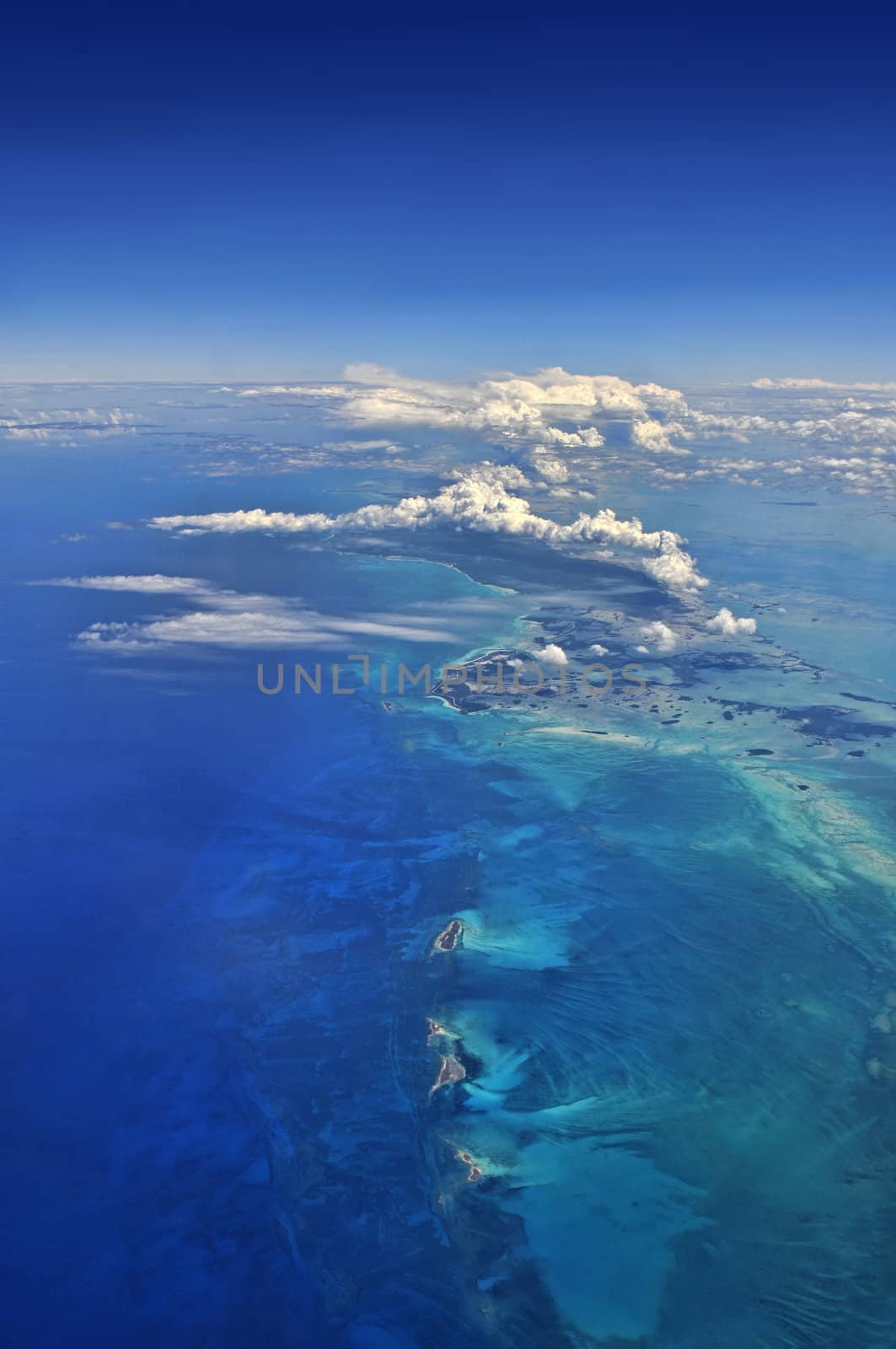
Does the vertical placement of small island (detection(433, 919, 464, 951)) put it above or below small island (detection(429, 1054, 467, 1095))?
above

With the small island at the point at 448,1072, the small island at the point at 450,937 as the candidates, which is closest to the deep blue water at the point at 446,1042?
the small island at the point at 448,1072

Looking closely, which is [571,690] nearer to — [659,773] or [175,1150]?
[659,773]

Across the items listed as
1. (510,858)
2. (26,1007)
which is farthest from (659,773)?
(26,1007)

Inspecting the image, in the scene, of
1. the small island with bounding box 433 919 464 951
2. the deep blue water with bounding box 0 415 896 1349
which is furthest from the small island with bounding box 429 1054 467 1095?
the small island with bounding box 433 919 464 951

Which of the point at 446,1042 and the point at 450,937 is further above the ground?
the point at 450,937

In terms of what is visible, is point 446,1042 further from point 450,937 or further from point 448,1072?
point 450,937

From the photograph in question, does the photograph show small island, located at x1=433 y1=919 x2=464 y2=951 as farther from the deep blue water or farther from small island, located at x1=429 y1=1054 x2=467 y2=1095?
small island, located at x1=429 y1=1054 x2=467 y2=1095

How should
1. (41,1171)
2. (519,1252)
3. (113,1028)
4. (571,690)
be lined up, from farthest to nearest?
(571,690) → (113,1028) → (41,1171) → (519,1252)

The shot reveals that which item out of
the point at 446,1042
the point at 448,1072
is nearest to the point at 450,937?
the point at 446,1042
